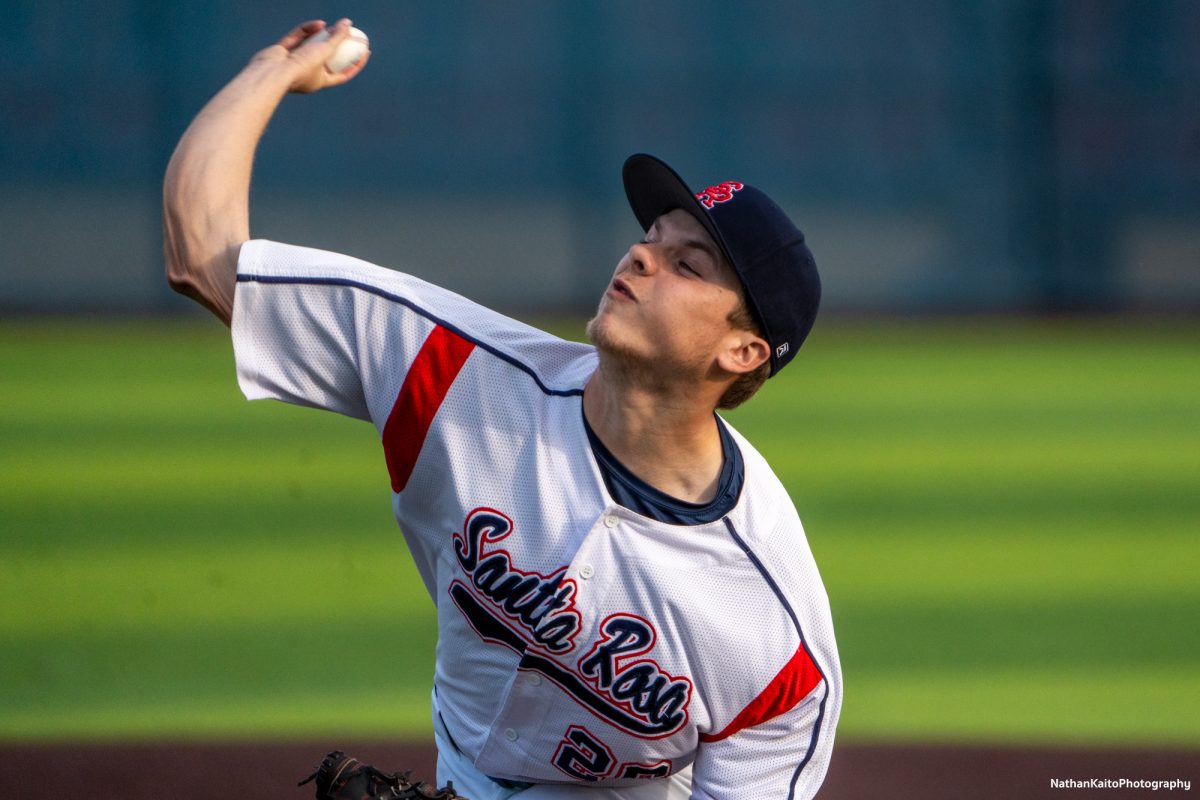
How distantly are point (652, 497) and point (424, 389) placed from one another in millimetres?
464

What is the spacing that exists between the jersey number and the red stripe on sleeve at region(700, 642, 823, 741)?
24 centimetres

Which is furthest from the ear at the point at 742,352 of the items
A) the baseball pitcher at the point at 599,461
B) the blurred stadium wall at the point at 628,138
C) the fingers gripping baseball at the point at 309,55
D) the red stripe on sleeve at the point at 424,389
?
the blurred stadium wall at the point at 628,138

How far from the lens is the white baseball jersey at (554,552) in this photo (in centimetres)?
232

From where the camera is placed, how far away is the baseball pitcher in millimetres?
2309

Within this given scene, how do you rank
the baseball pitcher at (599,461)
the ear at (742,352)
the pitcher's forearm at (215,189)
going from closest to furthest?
the pitcher's forearm at (215,189)
the baseball pitcher at (599,461)
the ear at (742,352)

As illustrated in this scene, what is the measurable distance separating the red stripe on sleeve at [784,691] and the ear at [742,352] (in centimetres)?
53

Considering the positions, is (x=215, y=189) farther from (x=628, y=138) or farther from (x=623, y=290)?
(x=628, y=138)

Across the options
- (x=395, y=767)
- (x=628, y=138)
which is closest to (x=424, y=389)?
(x=395, y=767)

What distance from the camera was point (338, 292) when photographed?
7.69 ft

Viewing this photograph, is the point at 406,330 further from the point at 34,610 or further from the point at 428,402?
the point at 34,610

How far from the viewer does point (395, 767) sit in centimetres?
387

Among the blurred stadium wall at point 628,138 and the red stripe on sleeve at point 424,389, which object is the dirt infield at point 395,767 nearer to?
the red stripe on sleeve at point 424,389

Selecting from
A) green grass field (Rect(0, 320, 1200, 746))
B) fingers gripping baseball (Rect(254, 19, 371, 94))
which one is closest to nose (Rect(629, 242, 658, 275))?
fingers gripping baseball (Rect(254, 19, 371, 94))

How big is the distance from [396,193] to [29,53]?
9.87 ft
